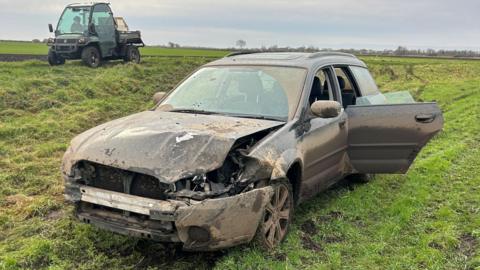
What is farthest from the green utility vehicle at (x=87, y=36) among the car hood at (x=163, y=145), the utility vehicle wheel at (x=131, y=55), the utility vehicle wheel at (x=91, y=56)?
the car hood at (x=163, y=145)

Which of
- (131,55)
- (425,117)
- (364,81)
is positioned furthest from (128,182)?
(131,55)

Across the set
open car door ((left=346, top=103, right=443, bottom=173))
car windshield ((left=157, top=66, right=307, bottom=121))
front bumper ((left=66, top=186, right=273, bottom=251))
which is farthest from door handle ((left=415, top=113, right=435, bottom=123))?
front bumper ((left=66, top=186, right=273, bottom=251))

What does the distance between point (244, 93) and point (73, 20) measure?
16.8 metres

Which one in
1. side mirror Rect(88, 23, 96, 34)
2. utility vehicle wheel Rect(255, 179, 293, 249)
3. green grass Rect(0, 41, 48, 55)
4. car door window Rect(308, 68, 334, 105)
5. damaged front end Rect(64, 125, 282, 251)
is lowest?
utility vehicle wheel Rect(255, 179, 293, 249)

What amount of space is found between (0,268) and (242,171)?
86.0 inches

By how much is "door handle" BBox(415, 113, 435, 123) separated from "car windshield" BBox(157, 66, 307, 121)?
5.19ft

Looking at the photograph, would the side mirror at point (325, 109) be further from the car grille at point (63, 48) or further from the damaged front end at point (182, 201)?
the car grille at point (63, 48)

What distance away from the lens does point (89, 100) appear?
43.5 feet

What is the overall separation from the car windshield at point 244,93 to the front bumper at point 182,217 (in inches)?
47.9

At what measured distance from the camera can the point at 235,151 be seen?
4426mm

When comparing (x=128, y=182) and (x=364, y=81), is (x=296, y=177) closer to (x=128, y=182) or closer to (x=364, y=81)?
(x=128, y=182)

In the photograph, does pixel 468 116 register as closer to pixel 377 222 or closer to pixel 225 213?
pixel 377 222

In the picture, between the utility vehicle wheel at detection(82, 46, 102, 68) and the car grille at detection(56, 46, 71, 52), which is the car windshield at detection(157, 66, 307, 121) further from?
the car grille at detection(56, 46, 71, 52)

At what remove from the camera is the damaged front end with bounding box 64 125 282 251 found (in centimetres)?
395
